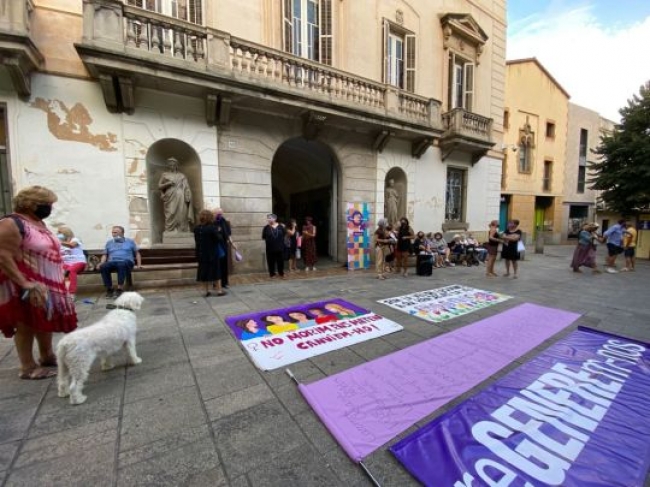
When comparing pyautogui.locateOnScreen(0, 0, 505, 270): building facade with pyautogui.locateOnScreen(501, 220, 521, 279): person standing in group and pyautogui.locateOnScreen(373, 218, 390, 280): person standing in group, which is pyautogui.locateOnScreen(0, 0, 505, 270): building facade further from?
pyautogui.locateOnScreen(501, 220, 521, 279): person standing in group

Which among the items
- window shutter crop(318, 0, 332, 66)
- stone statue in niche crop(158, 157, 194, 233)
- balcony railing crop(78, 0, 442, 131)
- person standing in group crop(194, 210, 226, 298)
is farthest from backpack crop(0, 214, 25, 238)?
window shutter crop(318, 0, 332, 66)

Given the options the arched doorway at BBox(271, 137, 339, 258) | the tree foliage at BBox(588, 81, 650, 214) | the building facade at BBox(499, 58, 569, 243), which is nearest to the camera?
the arched doorway at BBox(271, 137, 339, 258)

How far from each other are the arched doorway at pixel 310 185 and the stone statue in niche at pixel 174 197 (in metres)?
4.29

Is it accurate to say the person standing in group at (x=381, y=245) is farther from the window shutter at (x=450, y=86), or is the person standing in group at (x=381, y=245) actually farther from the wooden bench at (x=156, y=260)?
the window shutter at (x=450, y=86)

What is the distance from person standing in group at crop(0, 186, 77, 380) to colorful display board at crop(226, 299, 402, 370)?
1.89 meters

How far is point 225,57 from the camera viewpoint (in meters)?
6.96

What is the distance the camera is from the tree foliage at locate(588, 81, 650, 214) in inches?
484

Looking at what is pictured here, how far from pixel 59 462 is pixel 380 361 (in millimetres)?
2661

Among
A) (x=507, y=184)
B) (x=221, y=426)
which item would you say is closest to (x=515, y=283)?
(x=221, y=426)

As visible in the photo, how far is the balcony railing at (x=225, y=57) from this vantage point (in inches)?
231

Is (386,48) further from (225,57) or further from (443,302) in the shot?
(443,302)

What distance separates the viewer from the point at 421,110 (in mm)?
10703

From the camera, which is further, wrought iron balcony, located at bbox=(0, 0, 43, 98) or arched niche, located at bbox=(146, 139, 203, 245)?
arched niche, located at bbox=(146, 139, 203, 245)

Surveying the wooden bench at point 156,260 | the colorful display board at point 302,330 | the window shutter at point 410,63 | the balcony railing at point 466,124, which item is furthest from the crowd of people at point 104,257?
the window shutter at point 410,63
